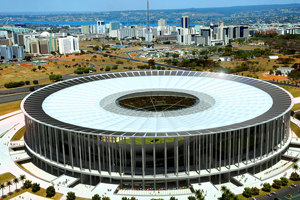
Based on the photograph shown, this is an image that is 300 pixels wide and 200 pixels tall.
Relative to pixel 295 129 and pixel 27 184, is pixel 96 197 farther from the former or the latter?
pixel 295 129

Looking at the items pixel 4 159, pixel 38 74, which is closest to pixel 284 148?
pixel 4 159

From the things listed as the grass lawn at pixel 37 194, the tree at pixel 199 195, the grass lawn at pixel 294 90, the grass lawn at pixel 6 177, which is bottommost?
the grass lawn at pixel 37 194

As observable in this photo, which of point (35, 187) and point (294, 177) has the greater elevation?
point (35, 187)

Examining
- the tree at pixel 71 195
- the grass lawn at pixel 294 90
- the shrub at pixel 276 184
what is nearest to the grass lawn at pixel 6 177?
the tree at pixel 71 195

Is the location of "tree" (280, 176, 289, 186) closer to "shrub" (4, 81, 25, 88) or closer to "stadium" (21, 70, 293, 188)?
"stadium" (21, 70, 293, 188)

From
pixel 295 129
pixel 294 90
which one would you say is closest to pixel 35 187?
pixel 295 129

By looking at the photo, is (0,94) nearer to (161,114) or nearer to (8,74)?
(8,74)

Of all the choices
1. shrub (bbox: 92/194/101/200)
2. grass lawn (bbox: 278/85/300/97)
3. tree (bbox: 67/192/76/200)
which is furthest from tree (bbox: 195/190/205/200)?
grass lawn (bbox: 278/85/300/97)

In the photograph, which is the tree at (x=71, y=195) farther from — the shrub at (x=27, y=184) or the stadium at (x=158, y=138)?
the shrub at (x=27, y=184)
